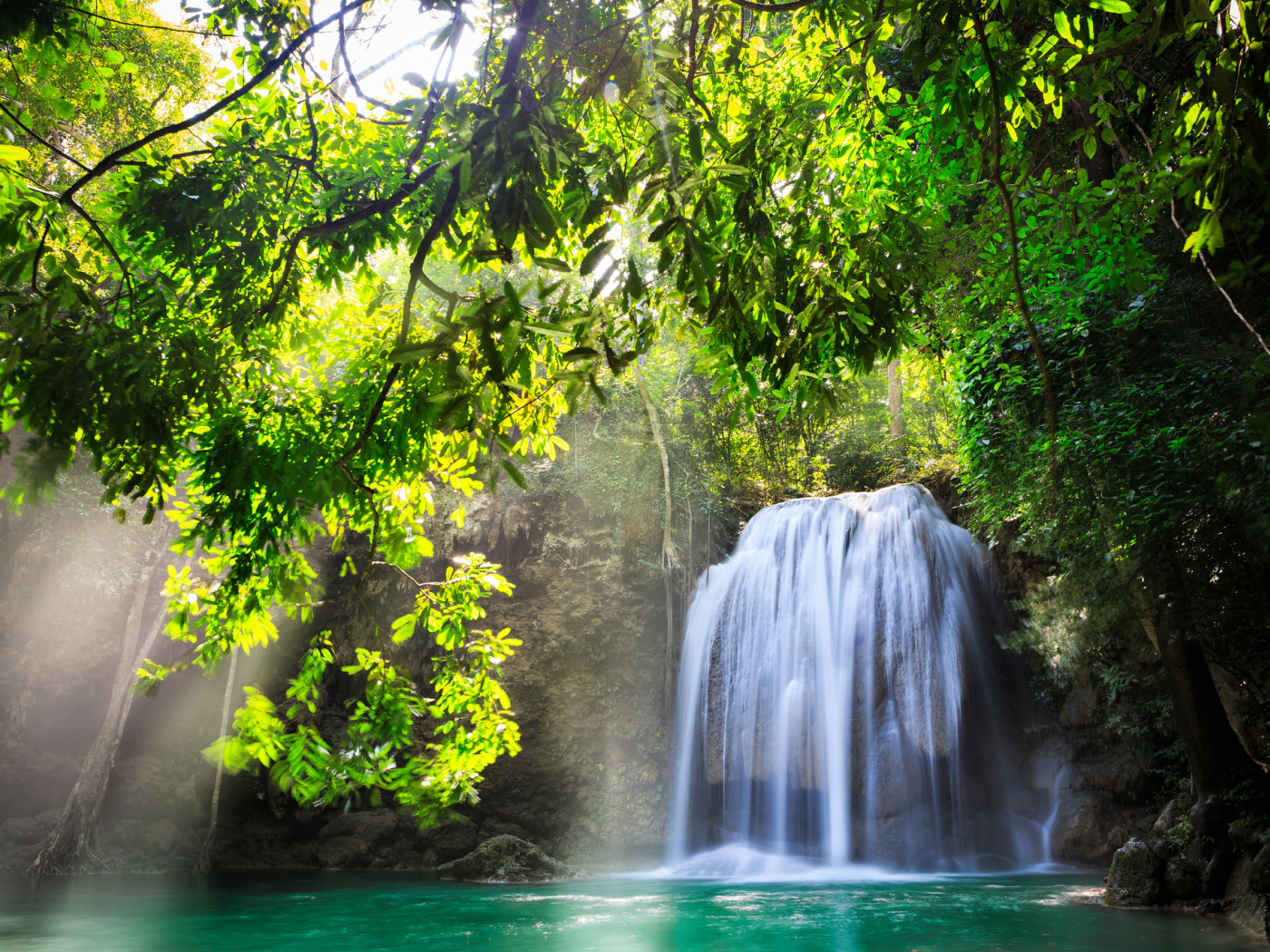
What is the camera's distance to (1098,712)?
496 inches

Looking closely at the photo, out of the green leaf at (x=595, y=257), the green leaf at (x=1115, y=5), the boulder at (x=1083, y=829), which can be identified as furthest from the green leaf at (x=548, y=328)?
the boulder at (x=1083, y=829)

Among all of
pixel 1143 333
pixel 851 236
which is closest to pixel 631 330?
pixel 851 236

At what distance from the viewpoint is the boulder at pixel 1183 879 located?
27.1 ft

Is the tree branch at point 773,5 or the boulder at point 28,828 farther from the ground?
the tree branch at point 773,5

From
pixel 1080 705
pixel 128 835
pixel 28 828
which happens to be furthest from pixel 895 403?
pixel 28 828

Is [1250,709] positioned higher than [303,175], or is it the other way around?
[303,175]

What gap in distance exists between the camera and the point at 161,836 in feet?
49.0

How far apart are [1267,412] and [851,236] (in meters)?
1.12

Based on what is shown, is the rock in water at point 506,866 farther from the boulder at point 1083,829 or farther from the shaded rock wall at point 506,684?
the boulder at point 1083,829

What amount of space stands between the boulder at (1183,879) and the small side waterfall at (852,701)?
4.15m

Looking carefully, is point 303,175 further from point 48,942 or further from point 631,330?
point 48,942

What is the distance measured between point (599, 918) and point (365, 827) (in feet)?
23.9

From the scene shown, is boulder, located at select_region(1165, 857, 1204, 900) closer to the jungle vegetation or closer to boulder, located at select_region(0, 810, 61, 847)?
the jungle vegetation

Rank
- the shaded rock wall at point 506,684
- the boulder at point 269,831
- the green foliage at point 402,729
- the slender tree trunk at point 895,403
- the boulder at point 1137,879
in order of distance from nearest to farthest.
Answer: the green foliage at point 402,729, the boulder at point 1137,879, the shaded rock wall at point 506,684, the boulder at point 269,831, the slender tree trunk at point 895,403
